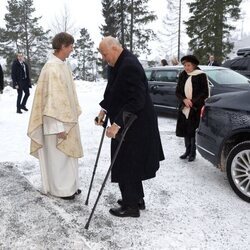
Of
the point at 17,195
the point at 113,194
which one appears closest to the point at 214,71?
the point at 113,194

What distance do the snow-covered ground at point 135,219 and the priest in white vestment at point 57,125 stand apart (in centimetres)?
24

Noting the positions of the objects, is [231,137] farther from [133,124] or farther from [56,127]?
[56,127]

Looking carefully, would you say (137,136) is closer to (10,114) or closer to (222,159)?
(222,159)

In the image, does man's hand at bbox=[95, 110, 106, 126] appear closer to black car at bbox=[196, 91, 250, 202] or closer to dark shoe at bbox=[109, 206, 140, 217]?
dark shoe at bbox=[109, 206, 140, 217]

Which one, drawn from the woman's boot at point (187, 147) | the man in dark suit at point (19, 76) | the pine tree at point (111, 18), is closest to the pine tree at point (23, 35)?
the pine tree at point (111, 18)

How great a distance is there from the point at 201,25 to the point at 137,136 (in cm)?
3066

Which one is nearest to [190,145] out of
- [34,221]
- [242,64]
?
[34,221]

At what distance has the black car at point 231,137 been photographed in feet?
15.1

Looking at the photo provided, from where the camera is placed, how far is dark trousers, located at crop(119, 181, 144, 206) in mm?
Result: 3984

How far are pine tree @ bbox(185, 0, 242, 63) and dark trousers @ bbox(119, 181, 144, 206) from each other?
28.5m

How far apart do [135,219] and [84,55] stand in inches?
2199

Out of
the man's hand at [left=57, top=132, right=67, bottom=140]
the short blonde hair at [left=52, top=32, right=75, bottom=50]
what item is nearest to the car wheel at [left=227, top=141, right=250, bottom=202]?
the man's hand at [left=57, top=132, right=67, bottom=140]

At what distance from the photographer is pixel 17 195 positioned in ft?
15.3

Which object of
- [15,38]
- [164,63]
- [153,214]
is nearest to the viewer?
[153,214]
